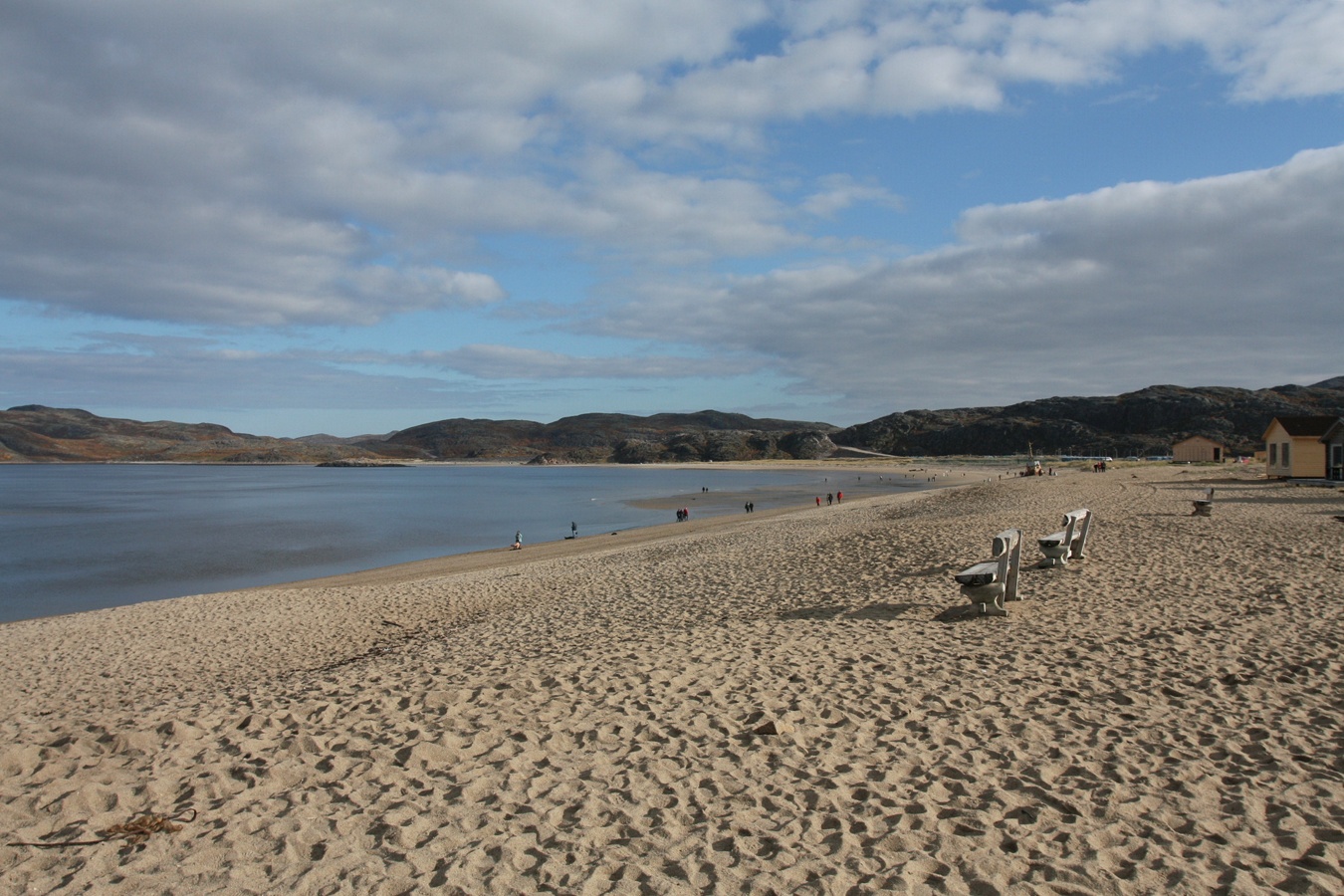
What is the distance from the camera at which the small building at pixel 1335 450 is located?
27.3 m

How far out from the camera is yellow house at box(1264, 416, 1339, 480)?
28.5 m

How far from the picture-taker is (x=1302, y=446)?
28.7 m

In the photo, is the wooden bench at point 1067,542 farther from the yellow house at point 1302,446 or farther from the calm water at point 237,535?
the yellow house at point 1302,446

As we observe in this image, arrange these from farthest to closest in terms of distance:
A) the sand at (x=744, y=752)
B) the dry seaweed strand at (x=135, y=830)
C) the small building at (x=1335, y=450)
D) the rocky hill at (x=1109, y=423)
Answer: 1. the rocky hill at (x=1109, y=423)
2. the small building at (x=1335, y=450)
3. the dry seaweed strand at (x=135, y=830)
4. the sand at (x=744, y=752)

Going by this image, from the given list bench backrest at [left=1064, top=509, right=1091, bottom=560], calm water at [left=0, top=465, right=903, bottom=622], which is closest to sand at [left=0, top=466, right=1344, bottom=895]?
bench backrest at [left=1064, top=509, right=1091, bottom=560]

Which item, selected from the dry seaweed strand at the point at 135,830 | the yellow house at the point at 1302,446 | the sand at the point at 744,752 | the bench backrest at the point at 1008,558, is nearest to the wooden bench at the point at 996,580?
the bench backrest at the point at 1008,558

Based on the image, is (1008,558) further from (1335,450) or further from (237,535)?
(237,535)

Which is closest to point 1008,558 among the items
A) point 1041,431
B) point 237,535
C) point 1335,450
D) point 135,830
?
point 135,830

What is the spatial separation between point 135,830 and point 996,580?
331 inches

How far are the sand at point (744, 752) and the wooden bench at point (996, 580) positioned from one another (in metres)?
0.27

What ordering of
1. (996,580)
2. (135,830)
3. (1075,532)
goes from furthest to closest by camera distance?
(1075,532), (996,580), (135,830)

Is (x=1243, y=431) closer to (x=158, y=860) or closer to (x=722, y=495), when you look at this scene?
(x=722, y=495)

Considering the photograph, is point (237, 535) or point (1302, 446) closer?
point (1302, 446)

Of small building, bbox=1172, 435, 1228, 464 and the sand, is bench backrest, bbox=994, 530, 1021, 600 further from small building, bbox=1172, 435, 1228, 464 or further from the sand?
small building, bbox=1172, 435, 1228, 464
